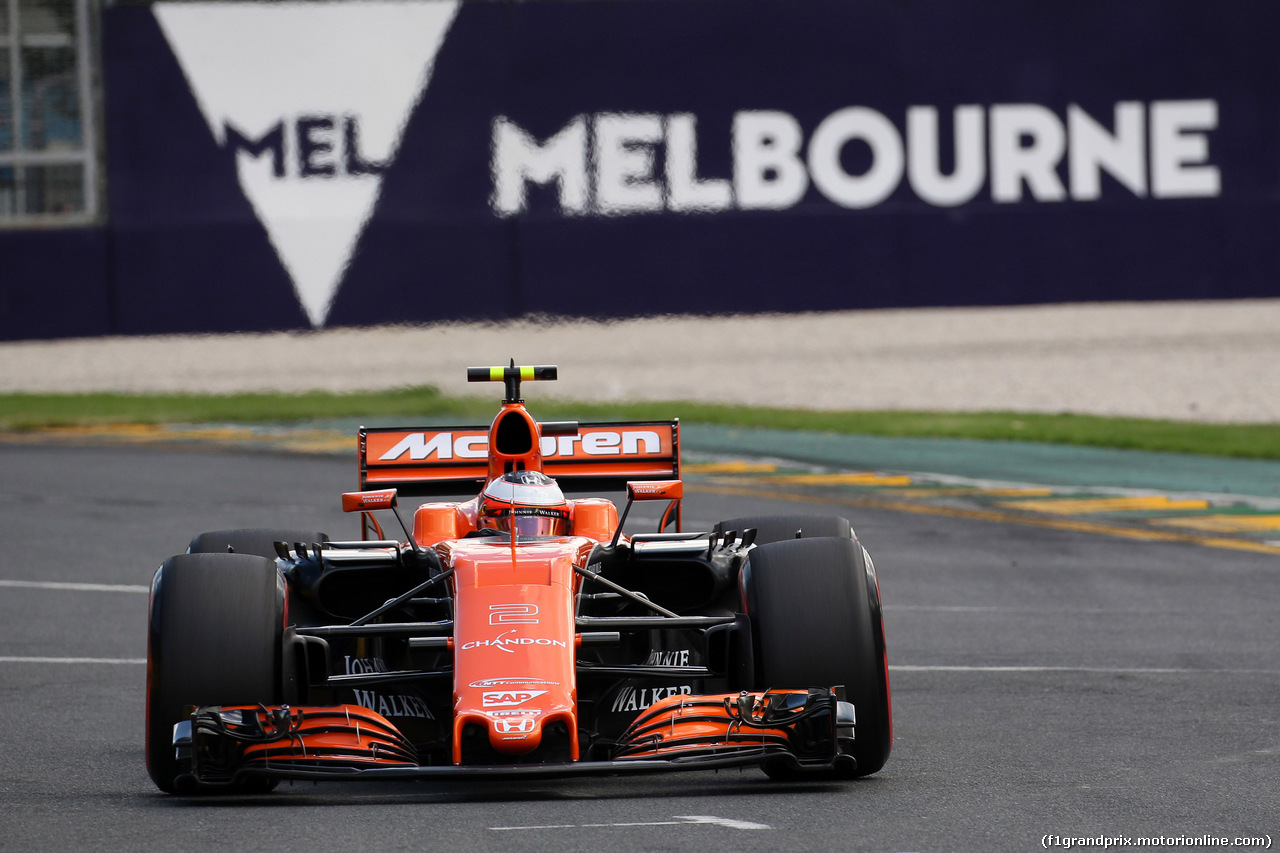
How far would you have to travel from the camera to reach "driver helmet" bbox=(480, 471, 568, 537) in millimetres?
7363

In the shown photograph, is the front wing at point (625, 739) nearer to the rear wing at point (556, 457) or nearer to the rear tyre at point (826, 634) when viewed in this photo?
the rear tyre at point (826, 634)

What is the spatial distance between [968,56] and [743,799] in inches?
827

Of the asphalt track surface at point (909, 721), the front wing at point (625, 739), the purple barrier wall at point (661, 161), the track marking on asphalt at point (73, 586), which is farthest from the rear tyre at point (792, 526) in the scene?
the purple barrier wall at point (661, 161)

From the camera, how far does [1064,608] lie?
11055 millimetres

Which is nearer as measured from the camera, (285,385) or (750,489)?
(750,489)

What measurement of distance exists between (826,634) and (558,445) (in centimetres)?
233

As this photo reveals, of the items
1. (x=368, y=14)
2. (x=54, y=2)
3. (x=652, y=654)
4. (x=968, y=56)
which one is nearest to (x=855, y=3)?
(x=968, y=56)

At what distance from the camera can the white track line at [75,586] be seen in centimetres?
1188

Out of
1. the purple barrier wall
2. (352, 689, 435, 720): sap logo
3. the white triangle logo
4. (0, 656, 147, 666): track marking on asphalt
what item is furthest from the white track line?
the white triangle logo

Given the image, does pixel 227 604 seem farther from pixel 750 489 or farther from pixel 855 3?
pixel 855 3

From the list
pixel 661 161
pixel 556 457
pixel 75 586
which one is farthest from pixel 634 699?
pixel 661 161

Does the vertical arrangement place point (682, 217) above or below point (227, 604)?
above

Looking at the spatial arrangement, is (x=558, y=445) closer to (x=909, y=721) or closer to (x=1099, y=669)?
(x=909, y=721)

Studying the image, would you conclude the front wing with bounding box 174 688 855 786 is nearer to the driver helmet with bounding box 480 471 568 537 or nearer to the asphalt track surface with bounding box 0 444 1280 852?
the asphalt track surface with bounding box 0 444 1280 852
